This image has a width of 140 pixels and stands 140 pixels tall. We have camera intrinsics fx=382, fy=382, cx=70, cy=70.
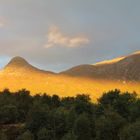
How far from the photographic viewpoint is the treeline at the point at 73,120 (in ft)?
215

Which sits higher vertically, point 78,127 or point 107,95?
point 107,95

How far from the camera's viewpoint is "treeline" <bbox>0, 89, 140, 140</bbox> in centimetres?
6562

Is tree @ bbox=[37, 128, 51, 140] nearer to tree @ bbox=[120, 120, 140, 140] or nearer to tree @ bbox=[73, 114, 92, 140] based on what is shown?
tree @ bbox=[73, 114, 92, 140]

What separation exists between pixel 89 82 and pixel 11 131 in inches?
4707

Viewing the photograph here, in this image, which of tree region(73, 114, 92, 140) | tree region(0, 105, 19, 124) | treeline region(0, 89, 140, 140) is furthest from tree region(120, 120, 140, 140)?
tree region(0, 105, 19, 124)

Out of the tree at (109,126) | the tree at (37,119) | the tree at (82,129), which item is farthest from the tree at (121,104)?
the tree at (37,119)

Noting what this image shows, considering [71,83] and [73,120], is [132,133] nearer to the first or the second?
[73,120]

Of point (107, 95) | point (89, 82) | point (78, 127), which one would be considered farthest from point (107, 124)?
point (89, 82)

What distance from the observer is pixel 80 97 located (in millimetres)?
88875

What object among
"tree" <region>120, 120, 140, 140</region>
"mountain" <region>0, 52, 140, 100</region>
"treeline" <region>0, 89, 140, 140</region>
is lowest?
"tree" <region>120, 120, 140, 140</region>

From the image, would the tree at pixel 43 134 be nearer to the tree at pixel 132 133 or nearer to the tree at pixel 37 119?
the tree at pixel 37 119

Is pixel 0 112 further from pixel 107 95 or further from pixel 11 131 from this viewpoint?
pixel 107 95

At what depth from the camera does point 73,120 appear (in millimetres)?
71750

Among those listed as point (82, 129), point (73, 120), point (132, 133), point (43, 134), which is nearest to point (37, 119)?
point (43, 134)
